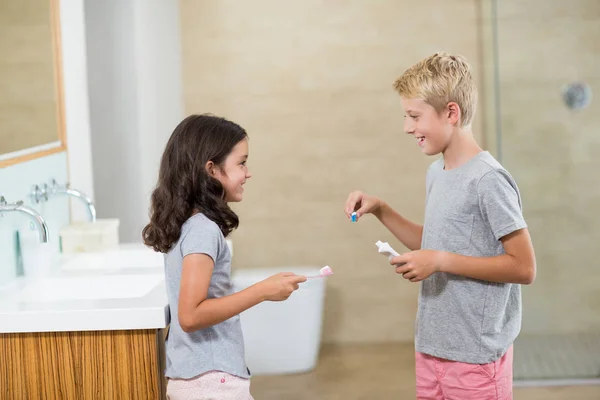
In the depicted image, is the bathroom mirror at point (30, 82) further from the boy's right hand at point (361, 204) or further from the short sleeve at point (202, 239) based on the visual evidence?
the boy's right hand at point (361, 204)

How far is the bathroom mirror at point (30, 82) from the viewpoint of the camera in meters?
2.39

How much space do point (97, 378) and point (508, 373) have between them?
35.6 inches

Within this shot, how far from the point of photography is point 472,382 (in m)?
1.78

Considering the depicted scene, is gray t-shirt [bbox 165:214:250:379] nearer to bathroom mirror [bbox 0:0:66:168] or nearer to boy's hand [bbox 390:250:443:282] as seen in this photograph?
boy's hand [bbox 390:250:443:282]

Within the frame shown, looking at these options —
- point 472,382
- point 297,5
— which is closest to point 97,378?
point 472,382

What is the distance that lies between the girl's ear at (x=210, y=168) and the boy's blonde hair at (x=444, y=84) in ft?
1.52

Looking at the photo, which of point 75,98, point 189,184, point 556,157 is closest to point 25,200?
point 75,98

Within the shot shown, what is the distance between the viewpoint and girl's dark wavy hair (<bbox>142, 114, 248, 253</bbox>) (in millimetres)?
1705

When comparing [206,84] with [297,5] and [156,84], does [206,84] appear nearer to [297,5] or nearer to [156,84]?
[156,84]

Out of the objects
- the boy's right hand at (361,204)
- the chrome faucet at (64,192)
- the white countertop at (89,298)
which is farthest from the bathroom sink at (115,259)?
the boy's right hand at (361,204)

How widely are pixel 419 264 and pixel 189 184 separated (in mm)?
495

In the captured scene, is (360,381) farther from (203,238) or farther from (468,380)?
(203,238)

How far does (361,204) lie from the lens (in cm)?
204

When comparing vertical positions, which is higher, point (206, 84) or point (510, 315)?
point (206, 84)
